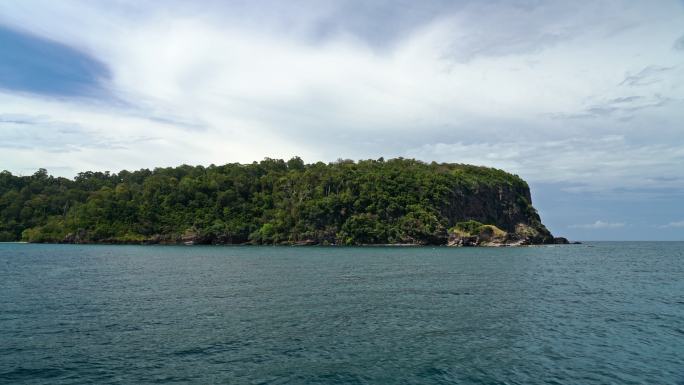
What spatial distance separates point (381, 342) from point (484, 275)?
40.3 metres

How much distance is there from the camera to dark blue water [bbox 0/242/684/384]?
66.9 feet

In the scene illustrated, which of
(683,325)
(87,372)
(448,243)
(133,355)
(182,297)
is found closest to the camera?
(87,372)

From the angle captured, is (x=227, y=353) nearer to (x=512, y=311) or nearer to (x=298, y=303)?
(x=298, y=303)

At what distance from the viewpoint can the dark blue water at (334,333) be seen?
2039 cm

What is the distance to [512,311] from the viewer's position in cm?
3550

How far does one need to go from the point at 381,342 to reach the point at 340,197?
168999 millimetres

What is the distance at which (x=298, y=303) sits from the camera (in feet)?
123

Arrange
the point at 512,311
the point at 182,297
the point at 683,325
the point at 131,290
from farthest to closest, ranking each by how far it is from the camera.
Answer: the point at 131,290
the point at 182,297
the point at 512,311
the point at 683,325

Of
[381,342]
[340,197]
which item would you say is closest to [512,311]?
[381,342]

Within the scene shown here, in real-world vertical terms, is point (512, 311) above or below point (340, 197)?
below

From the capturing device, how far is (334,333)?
2741cm

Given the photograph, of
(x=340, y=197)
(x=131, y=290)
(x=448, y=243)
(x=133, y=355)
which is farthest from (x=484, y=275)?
(x=340, y=197)

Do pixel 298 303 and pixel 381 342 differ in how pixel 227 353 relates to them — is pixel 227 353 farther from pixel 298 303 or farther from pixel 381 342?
pixel 298 303

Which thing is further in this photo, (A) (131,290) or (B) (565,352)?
(A) (131,290)
